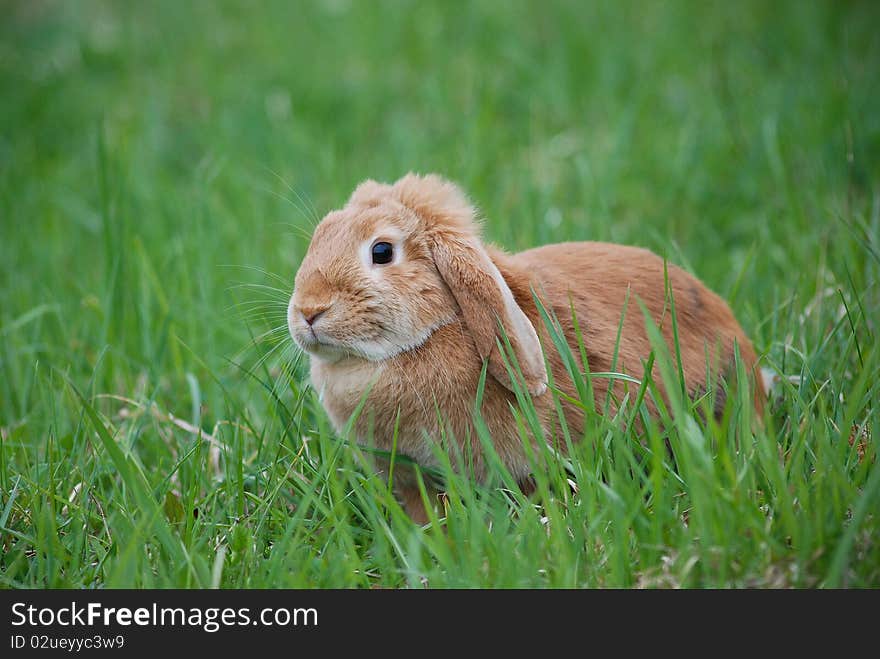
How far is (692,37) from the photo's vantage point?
232 inches

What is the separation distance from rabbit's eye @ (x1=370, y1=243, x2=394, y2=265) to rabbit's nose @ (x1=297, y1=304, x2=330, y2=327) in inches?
7.6

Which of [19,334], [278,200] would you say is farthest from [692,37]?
[19,334]

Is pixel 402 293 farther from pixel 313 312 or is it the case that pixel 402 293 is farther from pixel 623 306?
pixel 623 306

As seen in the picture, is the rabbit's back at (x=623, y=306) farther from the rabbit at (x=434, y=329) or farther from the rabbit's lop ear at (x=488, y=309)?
the rabbit's lop ear at (x=488, y=309)

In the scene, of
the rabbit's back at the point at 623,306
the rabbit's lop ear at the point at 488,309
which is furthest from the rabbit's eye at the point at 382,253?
the rabbit's back at the point at 623,306

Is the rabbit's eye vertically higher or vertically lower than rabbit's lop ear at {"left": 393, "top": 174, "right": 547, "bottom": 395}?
higher

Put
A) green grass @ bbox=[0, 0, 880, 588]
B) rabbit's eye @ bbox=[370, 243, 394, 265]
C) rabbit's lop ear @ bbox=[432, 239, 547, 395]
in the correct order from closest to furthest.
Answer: green grass @ bbox=[0, 0, 880, 588] → rabbit's lop ear @ bbox=[432, 239, 547, 395] → rabbit's eye @ bbox=[370, 243, 394, 265]

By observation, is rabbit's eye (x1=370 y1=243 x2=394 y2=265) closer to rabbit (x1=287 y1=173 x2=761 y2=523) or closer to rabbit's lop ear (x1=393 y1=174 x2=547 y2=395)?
rabbit (x1=287 y1=173 x2=761 y2=523)

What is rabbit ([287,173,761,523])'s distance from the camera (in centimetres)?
228

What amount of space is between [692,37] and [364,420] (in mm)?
4465

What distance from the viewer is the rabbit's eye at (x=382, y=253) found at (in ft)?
7.79

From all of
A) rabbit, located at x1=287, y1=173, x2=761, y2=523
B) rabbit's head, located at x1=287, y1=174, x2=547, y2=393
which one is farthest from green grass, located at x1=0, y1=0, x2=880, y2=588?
rabbit's head, located at x1=287, y1=174, x2=547, y2=393
